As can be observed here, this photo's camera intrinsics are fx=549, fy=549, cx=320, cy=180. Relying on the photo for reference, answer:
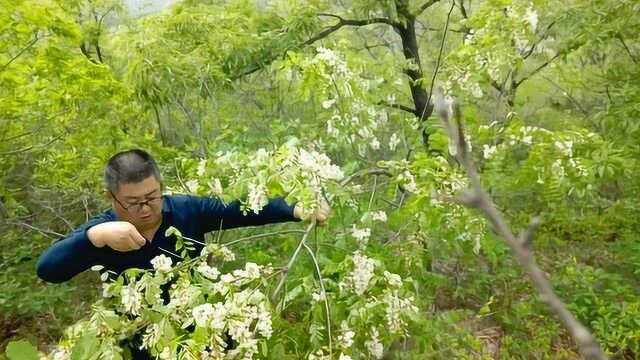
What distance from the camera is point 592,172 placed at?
2.84 m

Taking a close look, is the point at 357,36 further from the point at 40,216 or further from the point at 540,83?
the point at 40,216

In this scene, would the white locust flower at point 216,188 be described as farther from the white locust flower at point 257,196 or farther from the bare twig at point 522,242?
the bare twig at point 522,242

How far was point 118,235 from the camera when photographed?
189cm

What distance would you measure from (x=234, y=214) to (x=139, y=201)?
1.53 feet

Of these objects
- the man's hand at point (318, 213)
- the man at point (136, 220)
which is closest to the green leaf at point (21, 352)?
the man at point (136, 220)

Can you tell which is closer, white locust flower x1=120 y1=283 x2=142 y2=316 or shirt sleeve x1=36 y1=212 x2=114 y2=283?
white locust flower x1=120 y1=283 x2=142 y2=316

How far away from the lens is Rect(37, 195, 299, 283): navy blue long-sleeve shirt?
82.4 inches

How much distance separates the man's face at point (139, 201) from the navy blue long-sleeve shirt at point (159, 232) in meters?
0.12

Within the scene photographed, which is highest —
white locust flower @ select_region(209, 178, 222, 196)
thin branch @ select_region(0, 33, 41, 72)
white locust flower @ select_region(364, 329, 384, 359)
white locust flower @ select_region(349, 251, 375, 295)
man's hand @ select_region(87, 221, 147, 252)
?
thin branch @ select_region(0, 33, 41, 72)

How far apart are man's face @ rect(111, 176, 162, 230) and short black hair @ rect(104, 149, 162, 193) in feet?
0.06

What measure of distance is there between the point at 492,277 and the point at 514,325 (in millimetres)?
736

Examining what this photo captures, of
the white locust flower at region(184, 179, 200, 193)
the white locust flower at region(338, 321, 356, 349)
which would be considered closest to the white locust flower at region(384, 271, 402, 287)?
the white locust flower at region(338, 321, 356, 349)

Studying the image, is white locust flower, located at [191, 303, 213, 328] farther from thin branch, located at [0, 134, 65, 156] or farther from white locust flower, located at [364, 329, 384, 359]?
thin branch, located at [0, 134, 65, 156]

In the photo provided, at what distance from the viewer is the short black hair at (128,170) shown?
2148 mm
